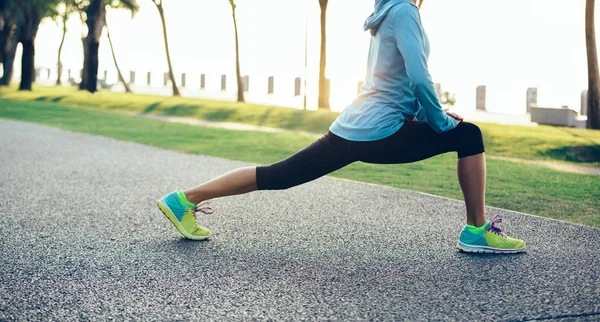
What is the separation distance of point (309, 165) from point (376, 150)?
1.46 ft

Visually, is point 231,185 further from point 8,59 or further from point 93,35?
point 8,59

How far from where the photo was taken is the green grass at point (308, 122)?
1388 centimetres

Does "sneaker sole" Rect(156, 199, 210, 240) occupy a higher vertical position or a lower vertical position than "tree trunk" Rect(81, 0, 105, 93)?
lower

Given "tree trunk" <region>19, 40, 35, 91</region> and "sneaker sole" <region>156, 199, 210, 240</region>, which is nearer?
"sneaker sole" <region>156, 199, 210, 240</region>

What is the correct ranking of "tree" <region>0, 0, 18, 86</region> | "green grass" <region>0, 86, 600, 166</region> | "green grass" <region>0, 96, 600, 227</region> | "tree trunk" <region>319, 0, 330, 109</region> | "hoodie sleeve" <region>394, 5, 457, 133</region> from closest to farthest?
1. "hoodie sleeve" <region>394, 5, 457, 133</region>
2. "green grass" <region>0, 96, 600, 227</region>
3. "green grass" <region>0, 86, 600, 166</region>
4. "tree trunk" <region>319, 0, 330, 109</region>
5. "tree" <region>0, 0, 18, 86</region>

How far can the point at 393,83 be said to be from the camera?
469cm

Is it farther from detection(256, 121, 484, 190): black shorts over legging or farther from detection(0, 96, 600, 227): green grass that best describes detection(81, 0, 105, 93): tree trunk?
detection(256, 121, 484, 190): black shorts over legging

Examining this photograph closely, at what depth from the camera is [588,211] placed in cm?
744

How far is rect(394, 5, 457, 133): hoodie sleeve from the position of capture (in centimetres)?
447

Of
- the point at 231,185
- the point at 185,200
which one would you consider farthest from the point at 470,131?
the point at 185,200

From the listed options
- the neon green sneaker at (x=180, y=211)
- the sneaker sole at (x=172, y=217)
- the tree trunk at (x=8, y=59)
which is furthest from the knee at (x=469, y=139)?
the tree trunk at (x=8, y=59)

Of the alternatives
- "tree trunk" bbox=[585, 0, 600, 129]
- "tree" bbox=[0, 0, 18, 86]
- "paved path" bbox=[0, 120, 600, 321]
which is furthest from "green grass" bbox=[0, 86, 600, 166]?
"paved path" bbox=[0, 120, 600, 321]

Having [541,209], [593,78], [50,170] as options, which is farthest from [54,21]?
[541,209]

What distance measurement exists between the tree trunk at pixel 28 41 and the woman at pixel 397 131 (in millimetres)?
35444
